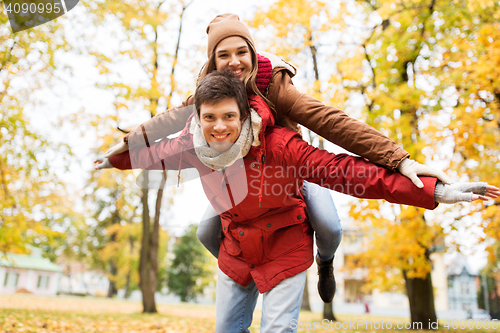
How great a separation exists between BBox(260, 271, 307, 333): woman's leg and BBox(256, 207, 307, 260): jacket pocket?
0.57ft

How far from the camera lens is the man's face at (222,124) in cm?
183

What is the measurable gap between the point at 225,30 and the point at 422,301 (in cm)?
755

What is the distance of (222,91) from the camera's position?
1.84 meters

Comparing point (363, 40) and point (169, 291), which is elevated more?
point (363, 40)

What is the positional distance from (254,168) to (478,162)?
5.05 meters

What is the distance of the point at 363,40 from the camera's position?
23.8 feet

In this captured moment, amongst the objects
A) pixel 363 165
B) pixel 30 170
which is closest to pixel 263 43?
pixel 30 170

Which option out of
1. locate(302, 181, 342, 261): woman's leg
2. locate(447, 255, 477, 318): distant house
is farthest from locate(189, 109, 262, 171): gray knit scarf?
locate(447, 255, 477, 318): distant house

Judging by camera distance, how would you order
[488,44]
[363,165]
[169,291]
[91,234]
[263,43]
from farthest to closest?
[169,291], [91,234], [263,43], [488,44], [363,165]

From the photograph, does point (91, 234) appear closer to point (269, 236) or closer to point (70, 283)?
point (70, 283)

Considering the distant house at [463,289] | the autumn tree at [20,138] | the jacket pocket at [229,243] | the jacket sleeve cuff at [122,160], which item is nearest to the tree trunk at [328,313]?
the autumn tree at [20,138]

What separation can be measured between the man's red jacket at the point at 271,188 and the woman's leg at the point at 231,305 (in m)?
0.07

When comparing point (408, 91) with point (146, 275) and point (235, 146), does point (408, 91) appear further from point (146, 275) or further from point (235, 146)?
point (146, 275)

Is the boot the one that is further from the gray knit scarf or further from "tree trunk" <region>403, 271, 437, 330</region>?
"tree trunk" <region>403, 271, 437, 330</region>
